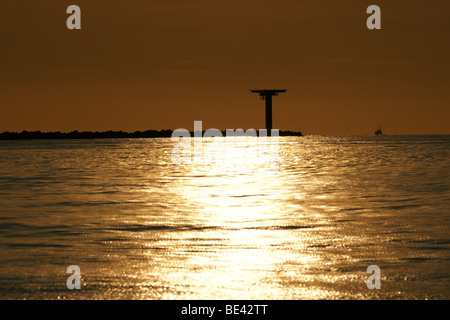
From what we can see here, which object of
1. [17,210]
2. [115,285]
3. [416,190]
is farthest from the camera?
[416,190]

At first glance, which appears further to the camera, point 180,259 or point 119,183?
point 119,183

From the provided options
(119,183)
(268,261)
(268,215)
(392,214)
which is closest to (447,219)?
(392,214)

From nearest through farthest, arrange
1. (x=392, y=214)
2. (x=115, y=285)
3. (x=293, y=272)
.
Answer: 1. (x=115, y=285)
2. (x=293, y=272)
3. (x=392, y=214)

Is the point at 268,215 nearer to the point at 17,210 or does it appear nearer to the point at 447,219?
the point at 447,219

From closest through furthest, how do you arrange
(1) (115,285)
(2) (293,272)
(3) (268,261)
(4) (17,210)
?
(1) (115,285) → (2) (293,272) → (3) (268,261) → (4) (17,210)

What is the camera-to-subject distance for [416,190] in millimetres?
33781

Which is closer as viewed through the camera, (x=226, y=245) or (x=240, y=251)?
(x=240, y=251)

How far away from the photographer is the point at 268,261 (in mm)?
14570

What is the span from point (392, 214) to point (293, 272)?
1057 centimetres

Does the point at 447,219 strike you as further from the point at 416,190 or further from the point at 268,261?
the point at 416,190
